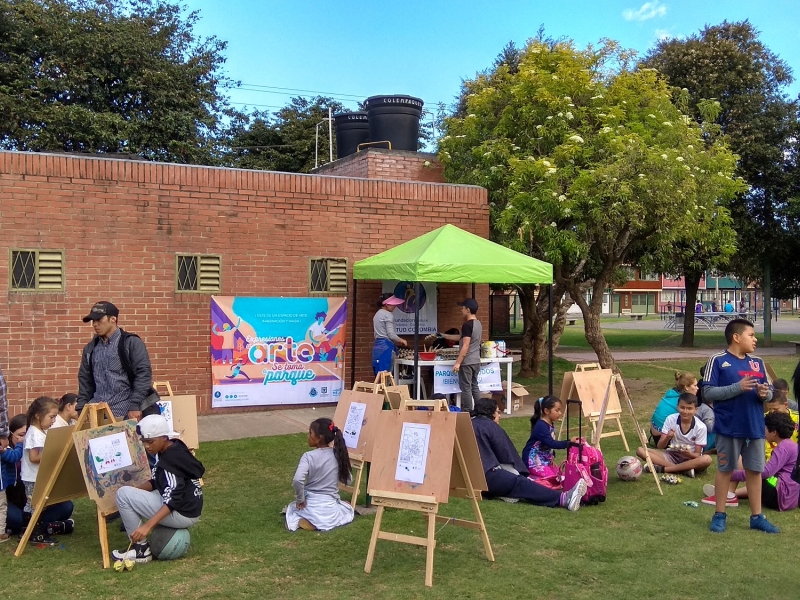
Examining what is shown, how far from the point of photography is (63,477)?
5648 millimetres

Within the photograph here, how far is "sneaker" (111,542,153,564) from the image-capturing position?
17.4 ft

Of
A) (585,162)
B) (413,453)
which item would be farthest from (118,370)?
(585,162)

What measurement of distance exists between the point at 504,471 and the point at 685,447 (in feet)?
8.11

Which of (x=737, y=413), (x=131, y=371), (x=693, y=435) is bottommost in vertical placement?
(x=693, y=435)

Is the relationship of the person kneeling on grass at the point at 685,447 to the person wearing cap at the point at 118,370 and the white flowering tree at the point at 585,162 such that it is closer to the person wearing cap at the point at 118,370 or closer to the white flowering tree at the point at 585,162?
the white flowering tree at the point at 585,162

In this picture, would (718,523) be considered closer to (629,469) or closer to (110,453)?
(629,469)

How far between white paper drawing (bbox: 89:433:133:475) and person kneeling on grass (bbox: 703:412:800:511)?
16.8 ft

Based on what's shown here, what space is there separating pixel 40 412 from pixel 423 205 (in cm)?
827

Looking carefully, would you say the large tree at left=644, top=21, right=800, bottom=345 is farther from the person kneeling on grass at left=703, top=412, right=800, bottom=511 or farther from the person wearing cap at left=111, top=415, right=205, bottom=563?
the person wearing cap at left=111, top=415, right=205, bottom=563

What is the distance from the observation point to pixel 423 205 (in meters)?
13.0

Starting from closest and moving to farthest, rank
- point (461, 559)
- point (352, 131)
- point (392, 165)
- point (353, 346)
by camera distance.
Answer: point (461, 559)
point (353, 346)
point (392, 165)
point (352, 131)

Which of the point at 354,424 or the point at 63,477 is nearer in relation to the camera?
the point at 63,477

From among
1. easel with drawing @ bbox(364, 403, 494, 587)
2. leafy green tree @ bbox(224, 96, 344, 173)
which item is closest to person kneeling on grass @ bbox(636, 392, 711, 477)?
easel with drawing @ bbox(364, 403, 494, 587)

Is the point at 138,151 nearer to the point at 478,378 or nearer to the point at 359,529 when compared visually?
the point at 478,378
